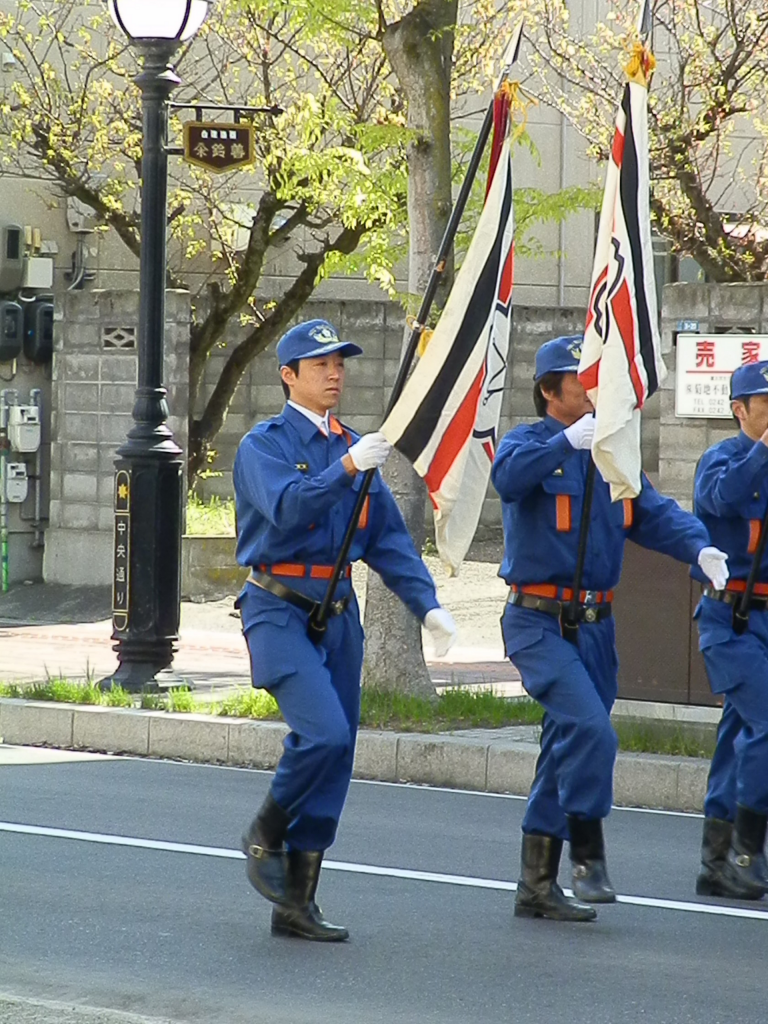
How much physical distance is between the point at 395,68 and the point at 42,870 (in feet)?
20.5

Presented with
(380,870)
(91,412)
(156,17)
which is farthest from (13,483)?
(380,870)

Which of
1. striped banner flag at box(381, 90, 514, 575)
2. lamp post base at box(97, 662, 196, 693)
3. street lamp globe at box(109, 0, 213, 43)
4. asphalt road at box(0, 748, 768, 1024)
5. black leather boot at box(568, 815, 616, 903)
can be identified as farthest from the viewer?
street lamp globe at box(109, 0, 213, 43)

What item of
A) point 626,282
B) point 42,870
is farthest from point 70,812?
point 626,282

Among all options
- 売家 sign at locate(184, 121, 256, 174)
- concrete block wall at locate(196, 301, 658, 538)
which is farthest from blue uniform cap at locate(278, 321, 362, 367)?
concrete block wall at locate(196, 301, 658, 538)

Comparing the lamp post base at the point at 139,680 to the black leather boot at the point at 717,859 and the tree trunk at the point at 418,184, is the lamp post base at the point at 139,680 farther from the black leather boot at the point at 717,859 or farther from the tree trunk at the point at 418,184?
the black leather boot at the point at 717,859

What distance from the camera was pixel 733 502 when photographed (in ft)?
23.9

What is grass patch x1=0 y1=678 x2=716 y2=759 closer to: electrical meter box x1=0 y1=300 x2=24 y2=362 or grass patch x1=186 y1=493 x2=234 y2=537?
grass patch x1=186 y1=493 x2=234 y2=537

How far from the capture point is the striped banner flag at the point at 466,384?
6.95 meters

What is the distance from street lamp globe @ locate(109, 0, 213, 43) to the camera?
40.7ft

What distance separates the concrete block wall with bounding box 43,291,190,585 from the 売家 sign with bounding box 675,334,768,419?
16.6 feet

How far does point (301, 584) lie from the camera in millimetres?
6492

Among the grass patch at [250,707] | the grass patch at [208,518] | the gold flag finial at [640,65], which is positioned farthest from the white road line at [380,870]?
the grass patch at [208,518]

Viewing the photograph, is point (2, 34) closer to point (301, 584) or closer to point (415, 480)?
point (415, 480)

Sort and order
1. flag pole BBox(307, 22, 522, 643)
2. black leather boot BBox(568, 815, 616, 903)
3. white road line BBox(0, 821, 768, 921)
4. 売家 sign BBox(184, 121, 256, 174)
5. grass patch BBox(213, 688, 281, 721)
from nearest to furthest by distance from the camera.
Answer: flag pole BBox(307, 22, 522, 643) < black leather boot BBox(568, 815, 616, 903) < white road line BBox(0, 821, 768, 921) < grass patch BBox(213, 688, 281, 721) < 売家 sign BBox(184, 121, 256, 174)
